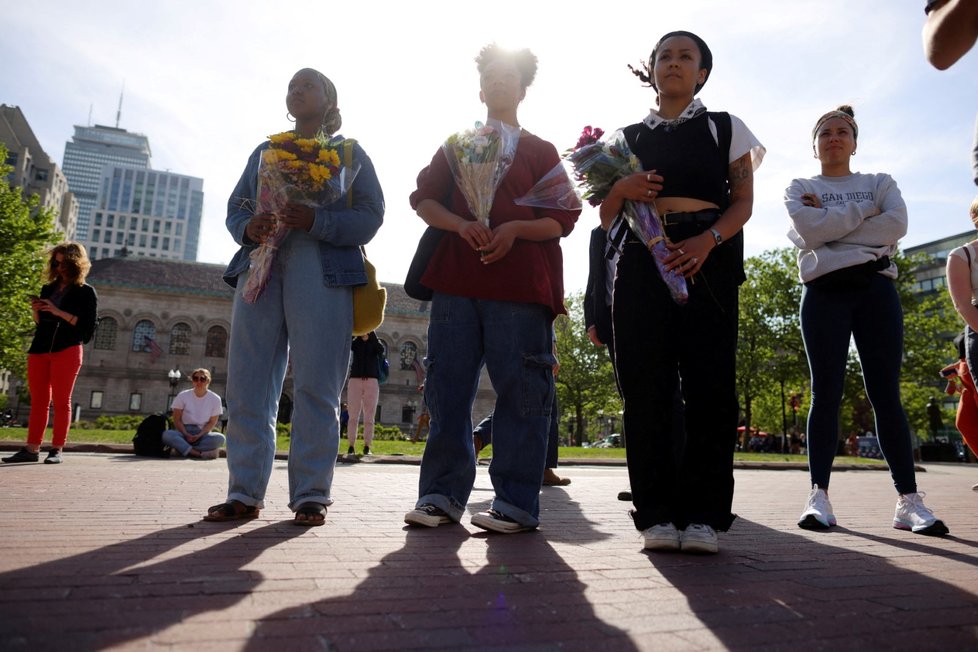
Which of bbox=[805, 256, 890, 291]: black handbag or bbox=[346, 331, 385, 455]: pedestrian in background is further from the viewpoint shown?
bbox=[346, 331, 385, 455]: pedestrian in background

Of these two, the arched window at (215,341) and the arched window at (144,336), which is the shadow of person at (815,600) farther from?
the arched window at (144,336)

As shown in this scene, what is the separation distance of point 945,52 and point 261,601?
8.76 feet

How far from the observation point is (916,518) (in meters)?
4.23

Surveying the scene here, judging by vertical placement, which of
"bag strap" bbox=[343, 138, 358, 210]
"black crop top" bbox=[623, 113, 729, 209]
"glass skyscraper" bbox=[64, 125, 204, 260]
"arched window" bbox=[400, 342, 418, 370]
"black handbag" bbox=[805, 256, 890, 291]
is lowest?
"black handbag" bbox=[805, 256, 890, 291]

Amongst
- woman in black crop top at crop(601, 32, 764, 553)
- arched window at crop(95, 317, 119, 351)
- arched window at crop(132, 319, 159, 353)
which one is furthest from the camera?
arched window at crop(132, 319, 159, 353)

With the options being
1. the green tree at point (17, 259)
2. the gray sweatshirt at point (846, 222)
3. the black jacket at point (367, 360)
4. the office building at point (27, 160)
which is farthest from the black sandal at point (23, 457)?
the office building at point (27, 160)

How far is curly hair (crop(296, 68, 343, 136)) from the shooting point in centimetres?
441

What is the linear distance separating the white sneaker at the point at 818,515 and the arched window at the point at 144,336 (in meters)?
55.4

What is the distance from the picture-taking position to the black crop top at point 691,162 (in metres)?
3.53

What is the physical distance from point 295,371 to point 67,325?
5.11 meters

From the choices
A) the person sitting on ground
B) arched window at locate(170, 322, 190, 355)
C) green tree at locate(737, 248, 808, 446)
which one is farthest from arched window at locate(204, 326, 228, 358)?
the person sitting on ground

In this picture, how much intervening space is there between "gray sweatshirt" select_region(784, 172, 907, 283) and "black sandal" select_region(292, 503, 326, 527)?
3255 millimetres

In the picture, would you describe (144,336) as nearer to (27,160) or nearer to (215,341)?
(215,341)

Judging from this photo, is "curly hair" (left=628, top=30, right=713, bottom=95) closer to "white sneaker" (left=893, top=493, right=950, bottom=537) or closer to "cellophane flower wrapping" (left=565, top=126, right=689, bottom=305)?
"cellophane flower wrapping" (left=565, top=126, right=689, bottom=305)
